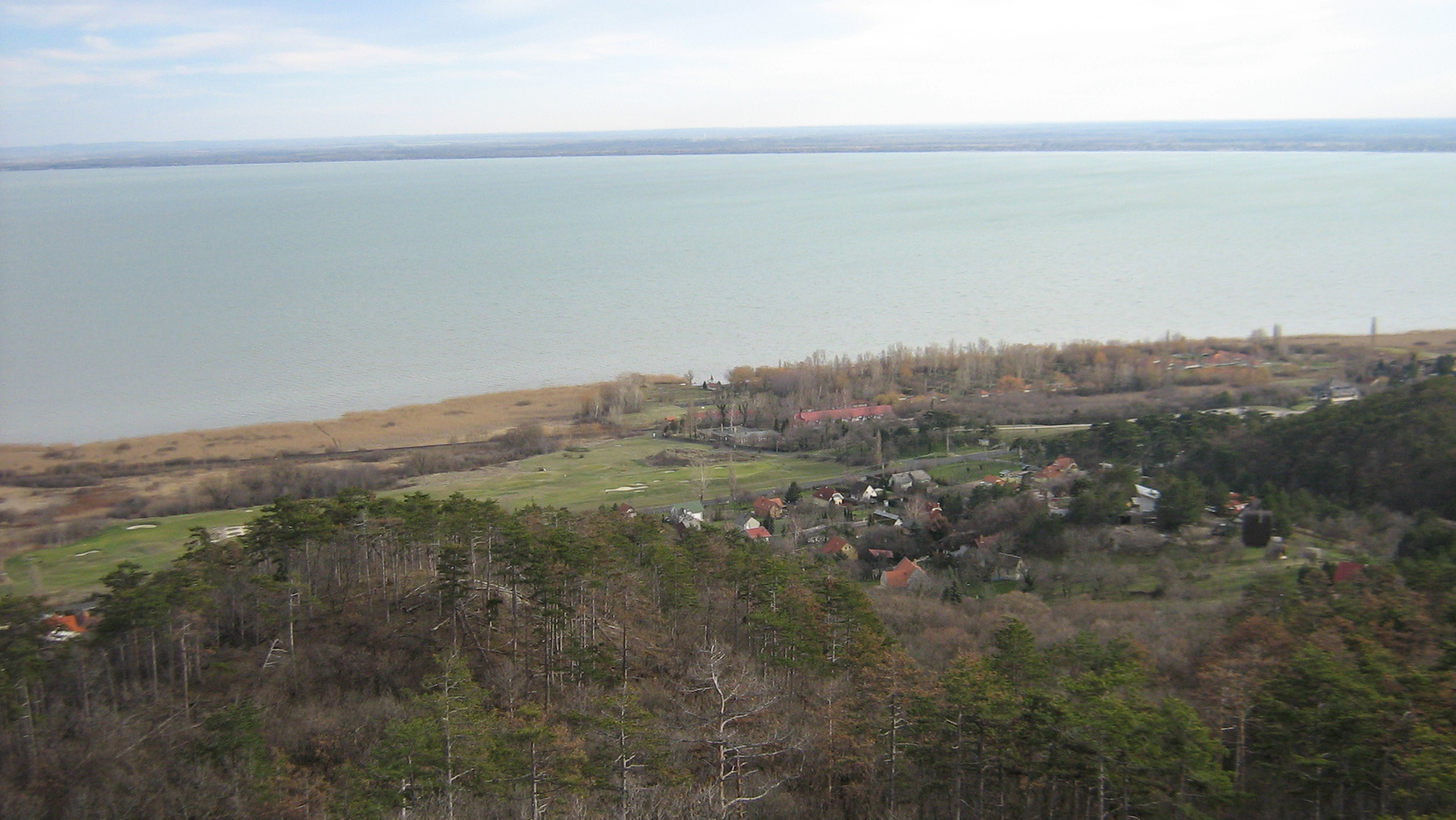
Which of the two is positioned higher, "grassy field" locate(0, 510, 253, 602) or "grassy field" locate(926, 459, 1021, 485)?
"grassy field" locate(0, 510, 253, 602)

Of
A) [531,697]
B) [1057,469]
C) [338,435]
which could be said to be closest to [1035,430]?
[1057,469]

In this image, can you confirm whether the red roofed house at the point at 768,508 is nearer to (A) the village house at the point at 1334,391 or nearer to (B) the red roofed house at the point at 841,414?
(B) the red roofed house at the point at 841,414

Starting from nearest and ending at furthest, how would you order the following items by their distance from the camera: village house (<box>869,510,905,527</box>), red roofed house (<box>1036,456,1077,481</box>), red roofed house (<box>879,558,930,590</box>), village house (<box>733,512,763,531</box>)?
red roofed house (<box>879,558,930,590</box>), village house (<box>733,512,763,531</box>), village house (<box>869,510,905,527</box>), red roofed house (<box>1036,456,1077,481</box>)

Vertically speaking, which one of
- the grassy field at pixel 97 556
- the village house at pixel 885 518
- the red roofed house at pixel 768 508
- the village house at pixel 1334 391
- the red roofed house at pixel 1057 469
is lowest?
the village house at pixel 885 518

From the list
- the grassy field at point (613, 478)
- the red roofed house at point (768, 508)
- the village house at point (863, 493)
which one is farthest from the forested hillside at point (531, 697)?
the grassy field at point (613, 478)

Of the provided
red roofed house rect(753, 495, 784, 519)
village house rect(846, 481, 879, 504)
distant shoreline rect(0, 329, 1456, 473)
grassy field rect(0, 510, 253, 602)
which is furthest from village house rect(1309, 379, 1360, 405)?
grassy field rect(0, 510, 253, 602)

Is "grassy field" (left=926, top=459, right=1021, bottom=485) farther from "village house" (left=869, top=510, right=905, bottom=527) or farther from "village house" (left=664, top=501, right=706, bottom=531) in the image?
"village house" (left=664, top=501, right=706, bottom=531)

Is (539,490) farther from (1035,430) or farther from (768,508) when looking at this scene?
(1035,430)
